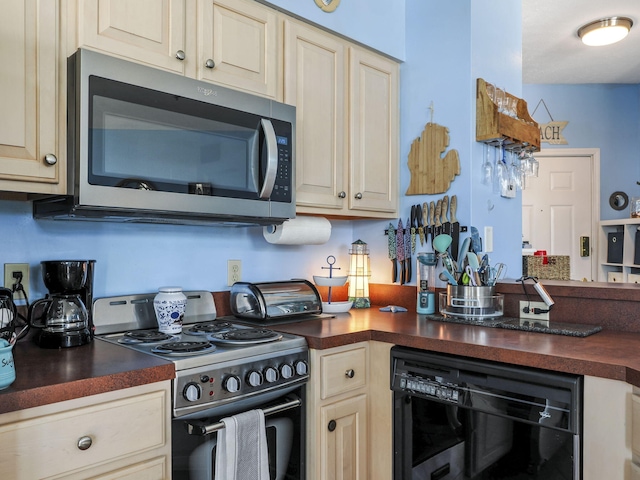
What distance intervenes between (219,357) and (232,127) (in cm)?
78

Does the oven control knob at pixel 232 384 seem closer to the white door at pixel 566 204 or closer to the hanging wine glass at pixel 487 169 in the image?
the hanging wine glass at pixel 487 169

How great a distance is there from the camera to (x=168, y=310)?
5.75 ft

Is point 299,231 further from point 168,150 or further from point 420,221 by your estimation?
point 168,150

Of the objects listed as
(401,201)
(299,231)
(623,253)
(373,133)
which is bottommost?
(623,253)

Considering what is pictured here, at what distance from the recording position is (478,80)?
2287 mm

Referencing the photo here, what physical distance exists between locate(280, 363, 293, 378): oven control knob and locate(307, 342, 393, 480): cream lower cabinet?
10cm

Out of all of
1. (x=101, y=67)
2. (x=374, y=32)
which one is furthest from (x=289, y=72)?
(x=101, y=67)

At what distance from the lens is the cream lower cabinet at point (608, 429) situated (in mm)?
1281

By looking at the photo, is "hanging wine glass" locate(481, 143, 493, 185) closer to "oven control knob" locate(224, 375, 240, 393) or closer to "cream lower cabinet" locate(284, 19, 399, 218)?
"cream lower cabinet" locate(284, 19, 399, 218)

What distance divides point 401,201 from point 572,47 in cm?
221

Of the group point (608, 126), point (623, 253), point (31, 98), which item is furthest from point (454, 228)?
point (608, 126)

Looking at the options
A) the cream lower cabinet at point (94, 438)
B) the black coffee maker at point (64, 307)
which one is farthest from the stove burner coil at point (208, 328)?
the cream lower cabinet at point (94, 438)

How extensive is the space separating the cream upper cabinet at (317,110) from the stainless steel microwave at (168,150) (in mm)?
149

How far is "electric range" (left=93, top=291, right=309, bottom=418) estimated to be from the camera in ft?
4.55
